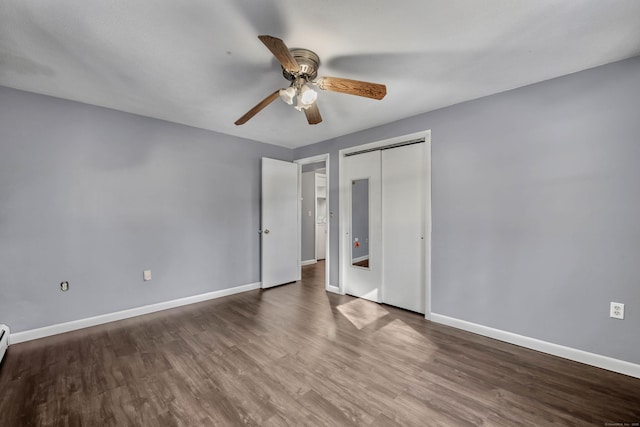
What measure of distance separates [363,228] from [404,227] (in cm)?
65

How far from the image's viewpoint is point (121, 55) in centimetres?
196

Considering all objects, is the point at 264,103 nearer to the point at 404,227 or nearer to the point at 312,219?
the point at 404,227

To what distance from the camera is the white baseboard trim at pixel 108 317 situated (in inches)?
98.3

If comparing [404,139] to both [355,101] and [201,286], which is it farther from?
[201,286]

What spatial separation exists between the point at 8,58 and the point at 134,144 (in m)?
1.18

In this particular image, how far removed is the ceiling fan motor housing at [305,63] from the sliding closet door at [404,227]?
1.77 meters

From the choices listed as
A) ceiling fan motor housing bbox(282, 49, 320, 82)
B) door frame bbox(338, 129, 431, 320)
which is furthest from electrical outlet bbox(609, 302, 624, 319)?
ceiling fan motor housing bbox(282, 49, 320, 82)

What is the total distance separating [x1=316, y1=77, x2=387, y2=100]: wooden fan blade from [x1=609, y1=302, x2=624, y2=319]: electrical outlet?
8.10 ft

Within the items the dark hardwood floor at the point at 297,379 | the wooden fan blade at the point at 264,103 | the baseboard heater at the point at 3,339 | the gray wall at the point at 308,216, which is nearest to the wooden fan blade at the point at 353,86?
the wooden fan blade at the point at 264,103

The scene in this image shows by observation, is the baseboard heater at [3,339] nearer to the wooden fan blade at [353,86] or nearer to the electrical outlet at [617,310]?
the wooden fan blade at [353,86]

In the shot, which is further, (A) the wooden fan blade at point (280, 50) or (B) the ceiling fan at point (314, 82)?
(B) the ceiling fan at point (314, 82)

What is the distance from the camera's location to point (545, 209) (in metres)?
2.30

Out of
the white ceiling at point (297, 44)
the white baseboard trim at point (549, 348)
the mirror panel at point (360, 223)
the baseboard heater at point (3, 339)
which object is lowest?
the white baseboard trim at point (549, 348)

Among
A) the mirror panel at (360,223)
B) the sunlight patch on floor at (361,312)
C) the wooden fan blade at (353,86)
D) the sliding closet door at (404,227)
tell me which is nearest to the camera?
the wooden fan blade at (353,86)
